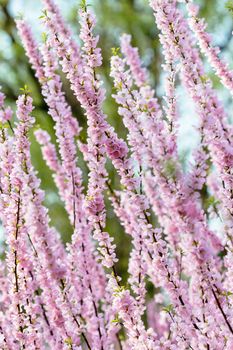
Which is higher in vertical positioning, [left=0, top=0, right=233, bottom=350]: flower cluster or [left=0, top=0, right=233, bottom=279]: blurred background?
[left=0, top=0, right=233, bottom=279]: blurred background

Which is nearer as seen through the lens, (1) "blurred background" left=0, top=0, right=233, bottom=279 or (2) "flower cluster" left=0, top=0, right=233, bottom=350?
(2) "flower cluster" left=0, top=0, right=233, bottom=350

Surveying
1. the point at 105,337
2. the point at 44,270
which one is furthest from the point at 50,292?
the point at 105,337

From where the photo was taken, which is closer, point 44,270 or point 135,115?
point 135,115

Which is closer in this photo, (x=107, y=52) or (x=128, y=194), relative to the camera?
(x=128, y=194)

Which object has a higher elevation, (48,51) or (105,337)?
(48,51)

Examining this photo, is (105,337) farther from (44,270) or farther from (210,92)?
(210,92)

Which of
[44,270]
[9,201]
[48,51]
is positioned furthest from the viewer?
[48,51]

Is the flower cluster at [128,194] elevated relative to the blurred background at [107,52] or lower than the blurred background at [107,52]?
lower

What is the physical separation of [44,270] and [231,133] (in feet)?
4.44

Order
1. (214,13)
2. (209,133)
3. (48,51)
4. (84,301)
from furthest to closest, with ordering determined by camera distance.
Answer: (214,13)
(84,301)
(48,51)
(209,133)

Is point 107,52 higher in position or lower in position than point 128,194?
higher

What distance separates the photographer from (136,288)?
370 cm

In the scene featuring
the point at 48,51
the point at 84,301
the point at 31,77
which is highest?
the point at 31,77

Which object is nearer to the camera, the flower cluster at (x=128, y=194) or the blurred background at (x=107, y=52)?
the flower cluster at (x=128, y=194)
